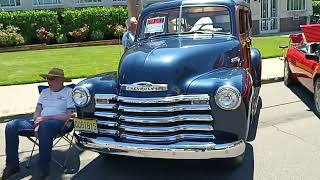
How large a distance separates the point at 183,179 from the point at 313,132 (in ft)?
8.01

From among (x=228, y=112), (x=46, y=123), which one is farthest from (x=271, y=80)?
(x=46, y=123)

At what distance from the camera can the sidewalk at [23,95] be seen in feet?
25.8

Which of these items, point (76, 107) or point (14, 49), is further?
point (14, 49)

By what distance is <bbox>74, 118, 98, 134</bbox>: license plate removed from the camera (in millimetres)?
4535

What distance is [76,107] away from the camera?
15.6ft

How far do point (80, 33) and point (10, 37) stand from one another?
330 centimetres

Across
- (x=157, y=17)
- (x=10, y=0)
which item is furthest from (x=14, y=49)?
(x=157, y=17)

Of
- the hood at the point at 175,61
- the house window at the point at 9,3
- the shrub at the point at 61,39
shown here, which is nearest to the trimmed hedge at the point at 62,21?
the shrub at the point at 61,39

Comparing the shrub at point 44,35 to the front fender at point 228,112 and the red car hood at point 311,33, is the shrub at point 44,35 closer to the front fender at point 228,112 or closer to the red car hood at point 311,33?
the red car hood at point 311,33

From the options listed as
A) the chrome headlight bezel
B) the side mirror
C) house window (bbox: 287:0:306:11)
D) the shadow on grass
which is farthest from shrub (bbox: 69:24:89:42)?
the chrome headlight bezel

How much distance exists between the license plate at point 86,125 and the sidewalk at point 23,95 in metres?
3.38

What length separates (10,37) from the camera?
19047 millimetres

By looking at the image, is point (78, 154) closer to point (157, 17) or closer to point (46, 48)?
point (157, 17)

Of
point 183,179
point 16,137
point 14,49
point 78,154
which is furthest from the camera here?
point 14,49
